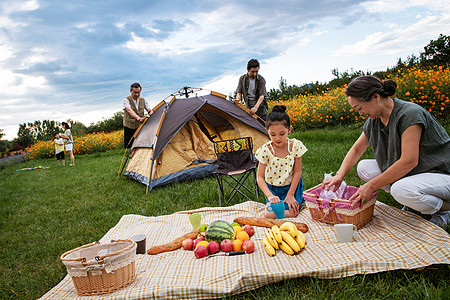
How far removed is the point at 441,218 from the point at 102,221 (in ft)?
12.1

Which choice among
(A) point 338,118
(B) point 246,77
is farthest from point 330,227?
(A) point 338,118

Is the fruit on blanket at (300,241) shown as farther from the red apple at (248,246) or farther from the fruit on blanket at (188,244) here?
the fruit on blanket at (188,244)

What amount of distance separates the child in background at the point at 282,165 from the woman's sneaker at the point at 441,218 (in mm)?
1160

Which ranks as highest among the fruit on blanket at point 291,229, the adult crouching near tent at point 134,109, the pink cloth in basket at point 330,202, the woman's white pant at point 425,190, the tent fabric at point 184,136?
the adult crouching near tent at point 134,109

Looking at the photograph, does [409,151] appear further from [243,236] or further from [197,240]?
[197,240]

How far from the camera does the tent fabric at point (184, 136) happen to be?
5328 millimetres

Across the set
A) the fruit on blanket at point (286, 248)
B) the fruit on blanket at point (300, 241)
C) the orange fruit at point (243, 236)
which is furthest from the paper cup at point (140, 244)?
the fruit on blanket at point (300, 241)

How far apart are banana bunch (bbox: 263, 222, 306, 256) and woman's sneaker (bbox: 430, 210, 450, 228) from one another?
1139 millimetres

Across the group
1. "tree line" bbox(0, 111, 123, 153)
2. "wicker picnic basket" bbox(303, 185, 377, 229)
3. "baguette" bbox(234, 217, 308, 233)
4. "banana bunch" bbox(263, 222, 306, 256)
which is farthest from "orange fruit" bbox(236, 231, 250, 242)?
"tree line" bbox(0, 111, 123, 153)

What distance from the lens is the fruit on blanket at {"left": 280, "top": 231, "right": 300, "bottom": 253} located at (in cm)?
221

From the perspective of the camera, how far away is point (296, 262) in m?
2.09

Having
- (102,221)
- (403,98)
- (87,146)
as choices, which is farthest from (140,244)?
(87,146)

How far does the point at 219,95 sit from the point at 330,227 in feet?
13.1

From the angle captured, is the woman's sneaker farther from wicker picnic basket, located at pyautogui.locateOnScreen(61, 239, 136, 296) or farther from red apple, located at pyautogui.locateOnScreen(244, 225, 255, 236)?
wicker picnic basket, located at pyautogui.locateOnScreen(61, 239, 136, 296)
